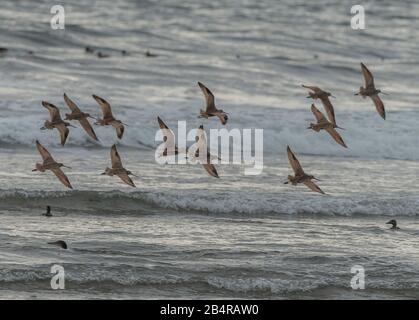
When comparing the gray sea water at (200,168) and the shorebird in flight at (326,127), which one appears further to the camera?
the shorebird in flight at (326,127)

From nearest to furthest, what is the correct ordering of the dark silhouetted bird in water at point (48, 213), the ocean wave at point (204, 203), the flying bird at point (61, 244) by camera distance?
the flying bird at point (61, 244)
the dark silhouetted bird in water at point (48, 213)
the ocean wave at point (204, 203)

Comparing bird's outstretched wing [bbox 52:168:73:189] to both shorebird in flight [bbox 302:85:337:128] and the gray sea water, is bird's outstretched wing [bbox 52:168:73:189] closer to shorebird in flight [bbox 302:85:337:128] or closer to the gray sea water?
the gray sea water

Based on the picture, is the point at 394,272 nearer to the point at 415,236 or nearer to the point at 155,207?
the point at 415,236

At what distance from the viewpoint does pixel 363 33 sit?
Answer: 137ft

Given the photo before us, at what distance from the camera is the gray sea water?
13531mm

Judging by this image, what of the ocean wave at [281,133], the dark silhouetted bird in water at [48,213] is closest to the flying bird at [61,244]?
the dark silhouetted bird in water at [48,213]

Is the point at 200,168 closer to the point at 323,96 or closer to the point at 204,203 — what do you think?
the point at 204,203

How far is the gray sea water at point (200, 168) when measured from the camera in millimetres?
13531

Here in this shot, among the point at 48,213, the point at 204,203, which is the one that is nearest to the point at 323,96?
the point at 204,203

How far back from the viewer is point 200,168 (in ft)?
67.8

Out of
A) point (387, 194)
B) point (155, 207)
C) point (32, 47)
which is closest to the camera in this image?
point (155, 207)

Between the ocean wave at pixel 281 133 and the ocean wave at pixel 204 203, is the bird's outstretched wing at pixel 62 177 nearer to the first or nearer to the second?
the ocean wave at pixel 204 203
